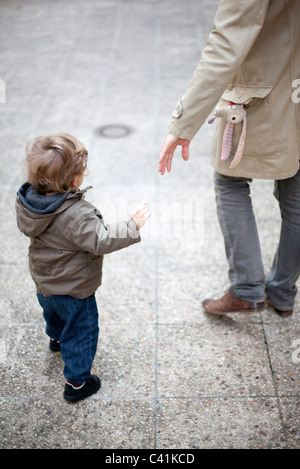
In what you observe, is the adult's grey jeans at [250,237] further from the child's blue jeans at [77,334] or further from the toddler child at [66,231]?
the child's blue jeans at [77,334]

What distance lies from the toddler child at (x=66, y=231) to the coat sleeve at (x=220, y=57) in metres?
0.47

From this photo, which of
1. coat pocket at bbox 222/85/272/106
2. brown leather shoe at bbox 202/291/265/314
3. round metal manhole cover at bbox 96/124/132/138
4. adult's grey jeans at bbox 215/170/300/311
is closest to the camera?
coat pocket at bbox 222/85/272/106

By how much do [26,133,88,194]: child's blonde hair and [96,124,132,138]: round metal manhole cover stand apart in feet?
10.1

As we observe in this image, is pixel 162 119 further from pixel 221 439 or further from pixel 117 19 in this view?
pixel 117 19

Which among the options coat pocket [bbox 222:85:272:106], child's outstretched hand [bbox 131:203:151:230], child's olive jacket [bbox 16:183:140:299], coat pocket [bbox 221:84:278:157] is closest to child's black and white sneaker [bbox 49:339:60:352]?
child's olive jacket [bbox 16:183:140:299]

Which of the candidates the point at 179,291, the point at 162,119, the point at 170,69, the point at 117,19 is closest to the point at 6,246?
the point at 179,291

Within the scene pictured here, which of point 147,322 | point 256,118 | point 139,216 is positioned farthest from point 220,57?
point 147,322

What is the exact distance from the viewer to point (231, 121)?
2.38m

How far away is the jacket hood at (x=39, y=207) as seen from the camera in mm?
2062

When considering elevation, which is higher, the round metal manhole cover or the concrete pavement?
the concrete pavement

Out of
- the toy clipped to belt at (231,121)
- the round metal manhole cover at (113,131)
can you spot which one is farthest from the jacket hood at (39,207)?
the round metal manhole cover at (113,131)

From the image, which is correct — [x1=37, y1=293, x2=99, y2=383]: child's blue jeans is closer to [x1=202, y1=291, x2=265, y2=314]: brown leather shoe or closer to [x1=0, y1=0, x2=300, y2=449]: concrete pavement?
[x1=0, y1=0, x2=300, y2=449]: concrete pavement

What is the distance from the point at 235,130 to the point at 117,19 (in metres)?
7.34

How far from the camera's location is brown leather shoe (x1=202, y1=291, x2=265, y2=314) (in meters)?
2.84
